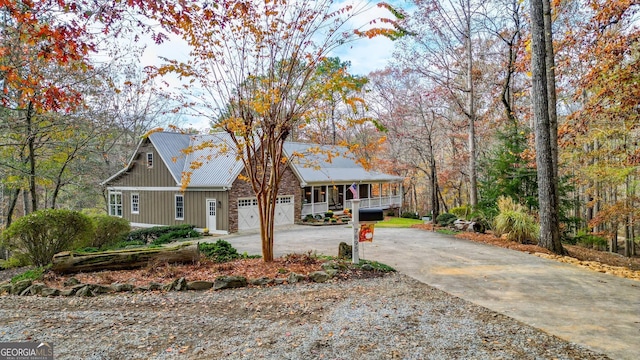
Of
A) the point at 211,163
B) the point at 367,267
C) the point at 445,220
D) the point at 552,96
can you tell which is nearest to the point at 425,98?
the point at 445,220

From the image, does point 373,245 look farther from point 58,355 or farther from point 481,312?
point 58,355

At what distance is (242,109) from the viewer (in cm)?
679

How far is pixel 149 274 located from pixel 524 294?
6473mm

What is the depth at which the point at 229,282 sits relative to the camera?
18.3 feet

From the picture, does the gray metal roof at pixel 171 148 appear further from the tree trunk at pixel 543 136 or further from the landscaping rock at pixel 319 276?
the tree trunk at pixel 543 136

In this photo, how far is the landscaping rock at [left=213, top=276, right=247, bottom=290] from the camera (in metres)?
5.52

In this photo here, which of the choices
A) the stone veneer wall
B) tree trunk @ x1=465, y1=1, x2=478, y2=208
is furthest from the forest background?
the stone veneer wall

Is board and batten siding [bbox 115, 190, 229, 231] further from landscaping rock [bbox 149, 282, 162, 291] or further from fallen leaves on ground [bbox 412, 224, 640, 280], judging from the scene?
landscaping rock [bbox 149, 282, 162, 291]

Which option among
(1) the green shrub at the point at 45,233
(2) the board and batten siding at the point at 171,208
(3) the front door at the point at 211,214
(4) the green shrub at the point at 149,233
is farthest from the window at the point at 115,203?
(1) the green shrub at the point at 45,233

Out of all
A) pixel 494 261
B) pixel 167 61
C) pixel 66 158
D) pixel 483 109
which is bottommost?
pixel 494 261

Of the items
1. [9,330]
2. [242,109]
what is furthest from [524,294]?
[9,330]

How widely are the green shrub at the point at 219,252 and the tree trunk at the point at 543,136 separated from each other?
7.94 meters

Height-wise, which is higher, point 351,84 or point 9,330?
point 351,84

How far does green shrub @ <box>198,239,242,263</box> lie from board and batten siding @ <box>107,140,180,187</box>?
10211 mm
